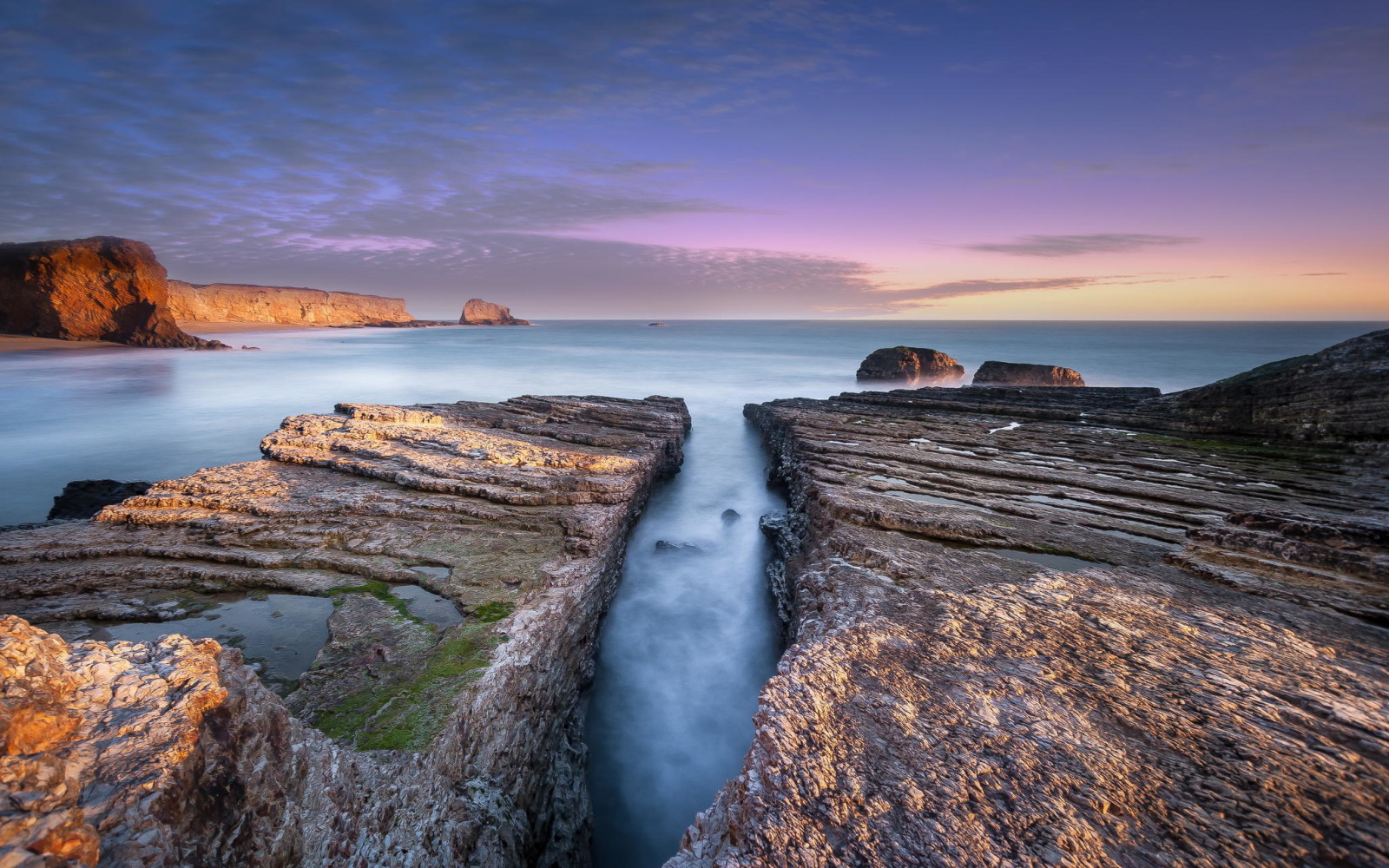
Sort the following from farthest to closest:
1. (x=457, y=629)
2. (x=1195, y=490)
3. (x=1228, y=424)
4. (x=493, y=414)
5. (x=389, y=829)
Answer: (x=493, y=414)
(x=1228, y=424)
(x=1195, y=490)
(x=457, y=629)
(x=389, y=829)

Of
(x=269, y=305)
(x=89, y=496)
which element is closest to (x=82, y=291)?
(x=89, y=496)

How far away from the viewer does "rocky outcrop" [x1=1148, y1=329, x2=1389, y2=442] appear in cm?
1156

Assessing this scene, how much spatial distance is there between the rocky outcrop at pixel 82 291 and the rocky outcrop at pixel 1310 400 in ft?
245

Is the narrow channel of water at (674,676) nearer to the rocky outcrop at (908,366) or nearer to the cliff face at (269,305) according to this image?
the rocky outcrop at (908,366)

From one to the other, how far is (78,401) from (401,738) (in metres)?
35.7

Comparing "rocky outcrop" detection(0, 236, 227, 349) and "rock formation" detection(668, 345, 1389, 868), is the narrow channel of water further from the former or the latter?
"rocky outcrop" detection(0, 236, 227, 349)

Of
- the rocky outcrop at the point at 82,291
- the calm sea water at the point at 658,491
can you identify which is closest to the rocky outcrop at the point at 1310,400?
the calm sea water at the point at 658,491

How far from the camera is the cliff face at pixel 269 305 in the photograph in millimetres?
84438

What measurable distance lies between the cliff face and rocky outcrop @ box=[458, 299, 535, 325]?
3568 cm

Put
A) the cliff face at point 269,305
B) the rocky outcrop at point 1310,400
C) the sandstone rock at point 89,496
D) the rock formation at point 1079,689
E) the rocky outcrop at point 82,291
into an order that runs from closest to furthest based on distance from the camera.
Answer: the rock formation at point 1079,689
the rocky outcrop at point 1310,400
the sandstone rock at point 89,496
the rocky outcrop at point 82,291
the cliff face at point 269,305

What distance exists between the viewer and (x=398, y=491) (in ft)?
33.5

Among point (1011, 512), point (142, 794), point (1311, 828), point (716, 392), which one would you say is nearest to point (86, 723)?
point (142, 794)

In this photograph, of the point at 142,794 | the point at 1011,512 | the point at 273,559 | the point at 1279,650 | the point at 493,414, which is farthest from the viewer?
the point at 493,414

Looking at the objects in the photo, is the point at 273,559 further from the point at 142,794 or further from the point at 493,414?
the point at 493,414
